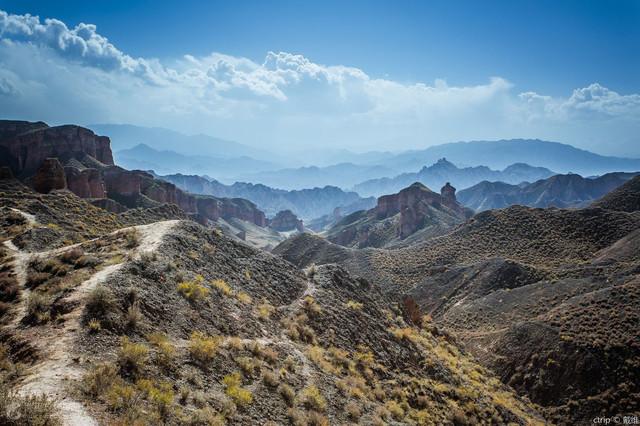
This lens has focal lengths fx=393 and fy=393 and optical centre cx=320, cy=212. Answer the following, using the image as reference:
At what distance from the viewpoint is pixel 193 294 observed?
16875mm

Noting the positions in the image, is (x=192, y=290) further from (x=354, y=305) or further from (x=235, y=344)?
(x=354, y=305)

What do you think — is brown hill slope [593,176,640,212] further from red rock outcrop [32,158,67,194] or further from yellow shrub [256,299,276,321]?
red rock outcrop [32,158,67,194]

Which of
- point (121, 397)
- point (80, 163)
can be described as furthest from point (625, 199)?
point (80, 163)

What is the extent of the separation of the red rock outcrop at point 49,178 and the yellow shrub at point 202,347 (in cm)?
5175

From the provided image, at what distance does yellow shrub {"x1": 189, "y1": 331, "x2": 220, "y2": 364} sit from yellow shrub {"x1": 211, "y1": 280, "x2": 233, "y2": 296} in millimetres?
4891

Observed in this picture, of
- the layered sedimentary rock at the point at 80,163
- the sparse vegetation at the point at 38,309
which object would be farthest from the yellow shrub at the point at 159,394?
the layered sedimentary rock at the point at 80,163

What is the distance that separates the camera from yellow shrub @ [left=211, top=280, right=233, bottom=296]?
63.3 ft

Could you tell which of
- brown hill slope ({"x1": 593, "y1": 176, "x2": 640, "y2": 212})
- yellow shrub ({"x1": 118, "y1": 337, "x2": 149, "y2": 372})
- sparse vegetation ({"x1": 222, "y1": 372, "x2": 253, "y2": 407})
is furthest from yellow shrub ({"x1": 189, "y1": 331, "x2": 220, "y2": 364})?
brown hill slope ({"x1": 593, "y1": 176, "x2": 640, "y2": 212})

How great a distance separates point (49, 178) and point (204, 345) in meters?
54.4

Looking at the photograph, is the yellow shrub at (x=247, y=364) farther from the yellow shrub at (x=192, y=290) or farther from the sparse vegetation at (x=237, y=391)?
the yellow shrub at (x=192, y=290)

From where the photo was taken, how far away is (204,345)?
44.1 ft

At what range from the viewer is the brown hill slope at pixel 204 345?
1004 cm

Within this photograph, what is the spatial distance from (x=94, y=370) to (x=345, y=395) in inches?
390

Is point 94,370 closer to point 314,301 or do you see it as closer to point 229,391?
point 229,391
